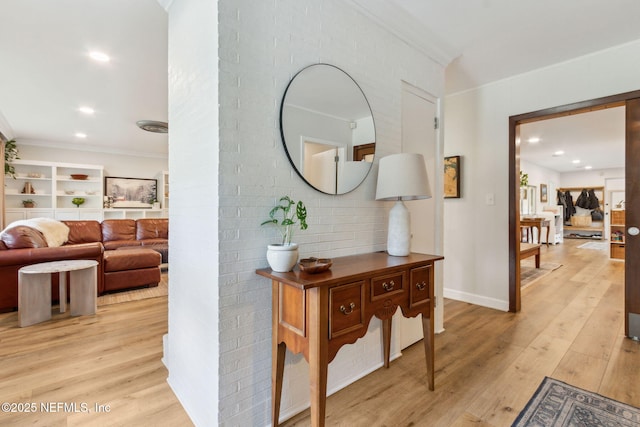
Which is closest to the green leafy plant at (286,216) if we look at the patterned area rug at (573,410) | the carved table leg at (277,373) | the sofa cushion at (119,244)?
the carved table leg at (277,373)

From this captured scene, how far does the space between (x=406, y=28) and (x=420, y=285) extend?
1.82 metres

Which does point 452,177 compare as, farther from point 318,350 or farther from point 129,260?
point 129,260

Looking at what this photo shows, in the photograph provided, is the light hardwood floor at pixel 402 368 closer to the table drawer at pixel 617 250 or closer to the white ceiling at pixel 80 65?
the white ceiling at pixel 80 65

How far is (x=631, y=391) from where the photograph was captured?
69.3 inches

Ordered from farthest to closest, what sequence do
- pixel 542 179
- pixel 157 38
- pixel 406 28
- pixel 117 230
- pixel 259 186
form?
pixel 542 179, pixel 117 230, pixel 157 38, pixel 406 28, pixel 259 186

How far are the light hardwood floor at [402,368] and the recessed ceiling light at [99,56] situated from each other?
248 cm

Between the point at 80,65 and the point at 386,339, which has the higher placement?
the point at 80,65

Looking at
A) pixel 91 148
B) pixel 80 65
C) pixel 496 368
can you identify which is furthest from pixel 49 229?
pixel 496 368

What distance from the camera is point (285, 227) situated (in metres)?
1.52

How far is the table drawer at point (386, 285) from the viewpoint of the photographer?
1.47 meters

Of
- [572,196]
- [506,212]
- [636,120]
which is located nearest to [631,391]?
[506,212]

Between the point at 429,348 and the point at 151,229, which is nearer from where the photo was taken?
the point at 429,348

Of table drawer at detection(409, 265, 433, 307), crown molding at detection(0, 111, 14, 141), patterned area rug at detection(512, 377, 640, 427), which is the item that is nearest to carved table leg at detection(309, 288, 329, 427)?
table drawer at detection(409, 265, 433, 307)

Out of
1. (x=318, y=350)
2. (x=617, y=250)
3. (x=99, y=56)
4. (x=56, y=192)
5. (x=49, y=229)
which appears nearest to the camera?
(x=318, y=350)
